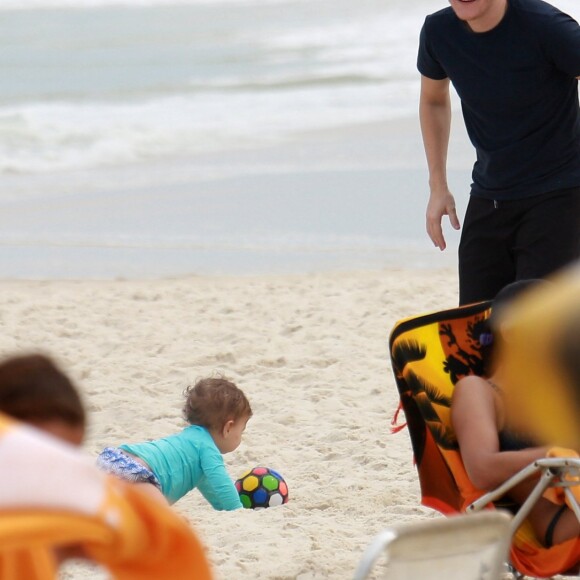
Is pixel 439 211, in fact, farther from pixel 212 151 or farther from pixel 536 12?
pixel 212 151

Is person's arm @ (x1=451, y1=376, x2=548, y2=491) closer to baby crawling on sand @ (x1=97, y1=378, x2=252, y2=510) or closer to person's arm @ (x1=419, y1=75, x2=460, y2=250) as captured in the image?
person's arm @ (x1=419, y1=75, x2=460, y2=250)

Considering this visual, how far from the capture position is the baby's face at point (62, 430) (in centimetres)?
187

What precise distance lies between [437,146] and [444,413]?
52.5 inches

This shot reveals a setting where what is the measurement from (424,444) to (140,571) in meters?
1.92

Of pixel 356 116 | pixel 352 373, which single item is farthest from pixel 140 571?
pixel 356 116

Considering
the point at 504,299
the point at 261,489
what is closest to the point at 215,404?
the point at 261,489

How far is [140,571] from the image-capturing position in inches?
71.0

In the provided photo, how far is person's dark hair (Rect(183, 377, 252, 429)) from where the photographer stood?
4566 mm

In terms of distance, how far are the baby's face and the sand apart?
1.99 metres

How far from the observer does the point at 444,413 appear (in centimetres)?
357

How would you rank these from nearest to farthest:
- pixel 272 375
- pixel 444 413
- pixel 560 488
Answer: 1. pixel 560 488
2. pixel 444 413
3. pixel 272 375

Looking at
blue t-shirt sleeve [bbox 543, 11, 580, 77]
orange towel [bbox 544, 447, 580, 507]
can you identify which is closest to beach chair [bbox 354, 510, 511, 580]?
orange towel [bbox 544, 447, 580, 507]

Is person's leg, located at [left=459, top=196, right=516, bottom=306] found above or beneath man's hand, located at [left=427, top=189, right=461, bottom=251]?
beneath

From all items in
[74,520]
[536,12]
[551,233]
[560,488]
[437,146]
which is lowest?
[560,488]
